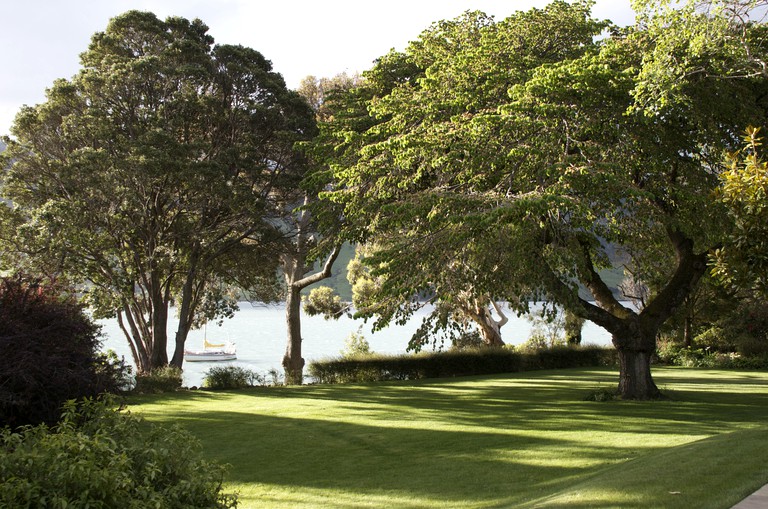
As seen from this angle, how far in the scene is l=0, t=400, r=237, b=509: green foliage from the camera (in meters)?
5.07

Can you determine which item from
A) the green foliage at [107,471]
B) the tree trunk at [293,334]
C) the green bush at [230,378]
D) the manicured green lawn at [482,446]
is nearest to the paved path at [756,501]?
the manicured green lawn at [482,446]

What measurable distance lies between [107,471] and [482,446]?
9.08 m

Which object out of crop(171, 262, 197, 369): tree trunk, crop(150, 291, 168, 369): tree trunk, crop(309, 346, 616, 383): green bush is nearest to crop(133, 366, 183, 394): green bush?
crop(171, 262, 197, 369): tree trunk

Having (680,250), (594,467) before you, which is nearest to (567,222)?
(680,250)

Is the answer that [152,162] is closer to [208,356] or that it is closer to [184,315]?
[184,315]

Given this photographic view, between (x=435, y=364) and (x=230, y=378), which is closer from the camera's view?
(x=230, y=378)

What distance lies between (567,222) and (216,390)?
15578 millimetres

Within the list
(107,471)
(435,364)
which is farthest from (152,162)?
(107,471)

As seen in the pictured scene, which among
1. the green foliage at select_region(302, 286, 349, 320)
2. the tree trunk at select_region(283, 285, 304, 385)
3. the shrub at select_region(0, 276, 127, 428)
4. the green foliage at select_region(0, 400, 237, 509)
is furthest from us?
the green foliage at select_region(302, 286, 349, 320)

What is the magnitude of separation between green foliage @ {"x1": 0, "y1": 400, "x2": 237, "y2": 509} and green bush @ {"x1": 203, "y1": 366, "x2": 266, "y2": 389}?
800 inches

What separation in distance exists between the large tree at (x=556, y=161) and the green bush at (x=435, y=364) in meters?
12.2

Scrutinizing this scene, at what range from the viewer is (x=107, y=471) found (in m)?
5.15

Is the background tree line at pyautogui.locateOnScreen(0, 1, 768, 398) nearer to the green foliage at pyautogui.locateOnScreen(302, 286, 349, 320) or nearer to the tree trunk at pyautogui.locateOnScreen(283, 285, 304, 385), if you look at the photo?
the tree trunk at pyautogui.locateOnScreen(283, 285, 304, 385)

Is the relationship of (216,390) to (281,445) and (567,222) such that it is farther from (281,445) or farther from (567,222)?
(567,222)
